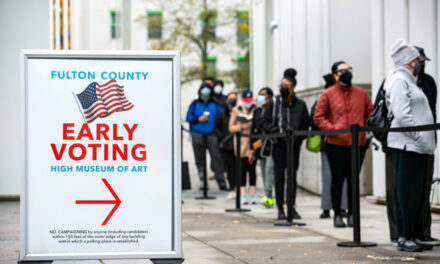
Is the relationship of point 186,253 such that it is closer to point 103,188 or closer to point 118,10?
point 103,188

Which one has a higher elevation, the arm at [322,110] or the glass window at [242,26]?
the glass window at [242,26]

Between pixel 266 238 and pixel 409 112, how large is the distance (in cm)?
228

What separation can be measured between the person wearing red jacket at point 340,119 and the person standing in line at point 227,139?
4550mm

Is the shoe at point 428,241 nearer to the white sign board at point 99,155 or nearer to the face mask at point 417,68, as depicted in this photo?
the face mask at point 417,68

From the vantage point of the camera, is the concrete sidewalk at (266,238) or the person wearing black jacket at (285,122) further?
the person wearing black jacket at (285,122)

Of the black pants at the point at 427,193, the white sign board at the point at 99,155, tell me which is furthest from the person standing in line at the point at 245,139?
the white sign board at the point at 99,155

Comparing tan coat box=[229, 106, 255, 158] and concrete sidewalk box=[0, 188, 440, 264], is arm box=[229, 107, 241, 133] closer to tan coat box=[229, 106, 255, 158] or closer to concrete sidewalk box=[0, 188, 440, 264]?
tan coat box=[229, 106, 255, 158]

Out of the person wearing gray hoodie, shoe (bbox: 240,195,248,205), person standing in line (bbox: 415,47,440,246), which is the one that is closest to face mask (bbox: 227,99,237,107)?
shoe (bbox: 240,195,248,205)

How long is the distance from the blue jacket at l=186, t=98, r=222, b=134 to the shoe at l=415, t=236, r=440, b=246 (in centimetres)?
937

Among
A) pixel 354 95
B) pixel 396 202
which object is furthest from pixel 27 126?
pixel 354 95

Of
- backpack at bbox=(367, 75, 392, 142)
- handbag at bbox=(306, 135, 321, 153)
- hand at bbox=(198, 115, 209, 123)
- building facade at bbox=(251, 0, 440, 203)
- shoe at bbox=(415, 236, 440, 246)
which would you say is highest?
building facade at bbox=(251, 0, 440, 203)

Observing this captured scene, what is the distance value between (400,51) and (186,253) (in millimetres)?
2683

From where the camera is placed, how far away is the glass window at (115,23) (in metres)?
60.9

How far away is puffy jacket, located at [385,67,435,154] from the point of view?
8258 mm
